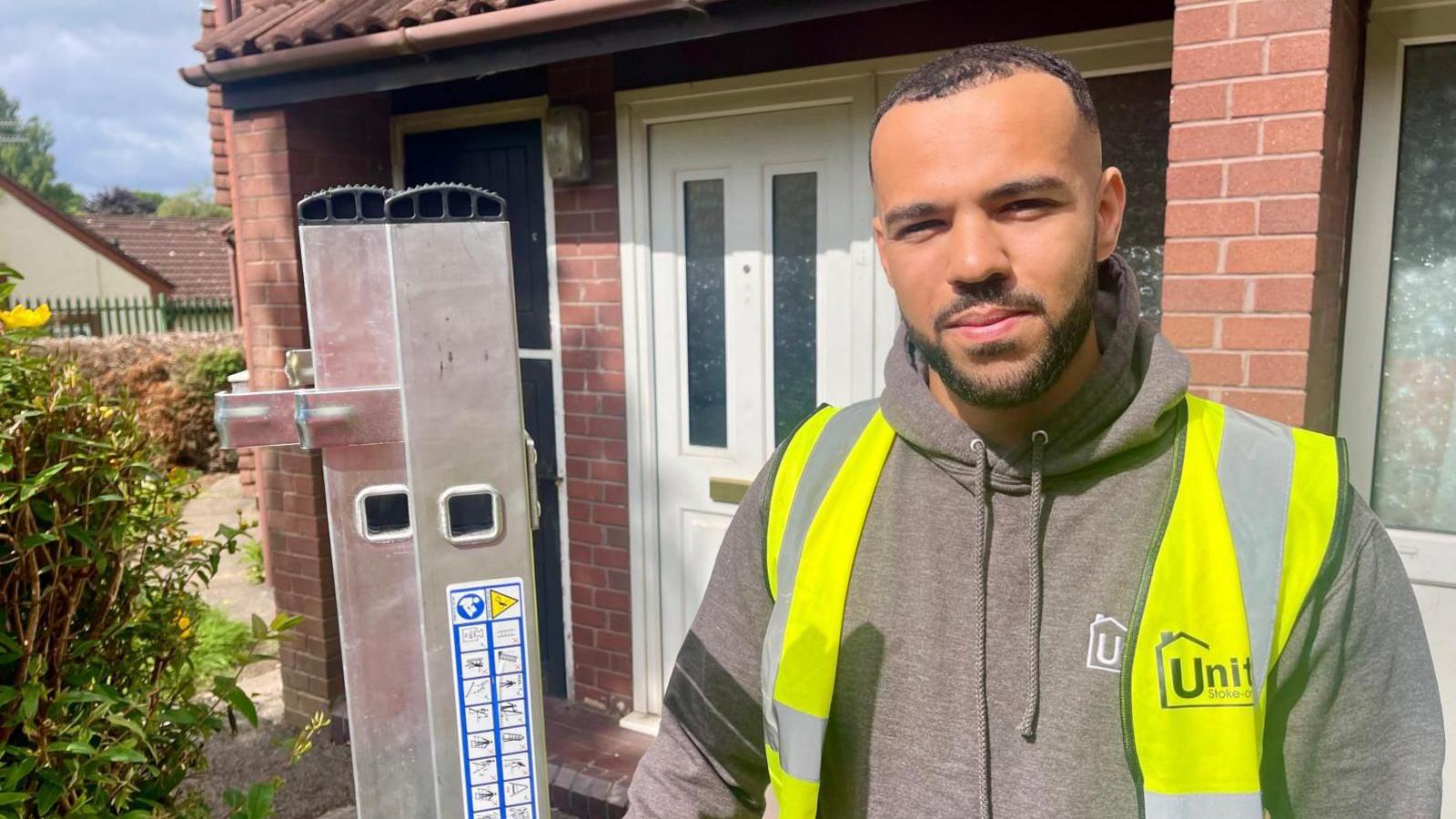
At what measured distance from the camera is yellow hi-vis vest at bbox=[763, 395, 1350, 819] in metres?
1.14

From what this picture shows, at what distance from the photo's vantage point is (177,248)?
31312 millimetres

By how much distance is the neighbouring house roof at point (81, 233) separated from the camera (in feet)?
85.3

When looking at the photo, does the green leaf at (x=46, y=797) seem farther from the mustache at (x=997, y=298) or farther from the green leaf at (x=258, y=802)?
the mustache at (x=997, y=298)

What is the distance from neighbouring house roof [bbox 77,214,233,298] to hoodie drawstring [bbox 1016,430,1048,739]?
3198 centimetres

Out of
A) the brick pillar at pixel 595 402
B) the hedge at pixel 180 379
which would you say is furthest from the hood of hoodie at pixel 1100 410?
the hedge at pixel 180 379

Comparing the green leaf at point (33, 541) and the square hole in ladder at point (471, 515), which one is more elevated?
the square hole in ladder at point (471, 515)

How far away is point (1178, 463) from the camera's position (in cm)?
127

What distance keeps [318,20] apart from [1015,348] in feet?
10.9

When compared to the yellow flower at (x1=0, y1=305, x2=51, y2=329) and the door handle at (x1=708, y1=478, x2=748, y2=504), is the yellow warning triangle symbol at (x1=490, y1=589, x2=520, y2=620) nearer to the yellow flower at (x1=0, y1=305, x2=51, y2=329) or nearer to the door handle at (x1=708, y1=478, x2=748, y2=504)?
the yellow flower at (x1=0, y1=305, x2=51, y2=329)

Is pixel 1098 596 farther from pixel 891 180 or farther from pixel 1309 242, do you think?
pixel 1309 242

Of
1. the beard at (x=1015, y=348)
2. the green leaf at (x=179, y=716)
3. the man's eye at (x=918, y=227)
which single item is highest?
the man's eye at (x=918, y=227)

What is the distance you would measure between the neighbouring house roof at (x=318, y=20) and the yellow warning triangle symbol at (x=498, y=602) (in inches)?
108

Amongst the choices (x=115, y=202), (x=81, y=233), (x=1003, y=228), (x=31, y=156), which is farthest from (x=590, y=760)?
(x=31, y=156)

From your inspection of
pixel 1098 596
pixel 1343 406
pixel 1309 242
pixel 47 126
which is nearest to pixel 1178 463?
pixel 1098 596
